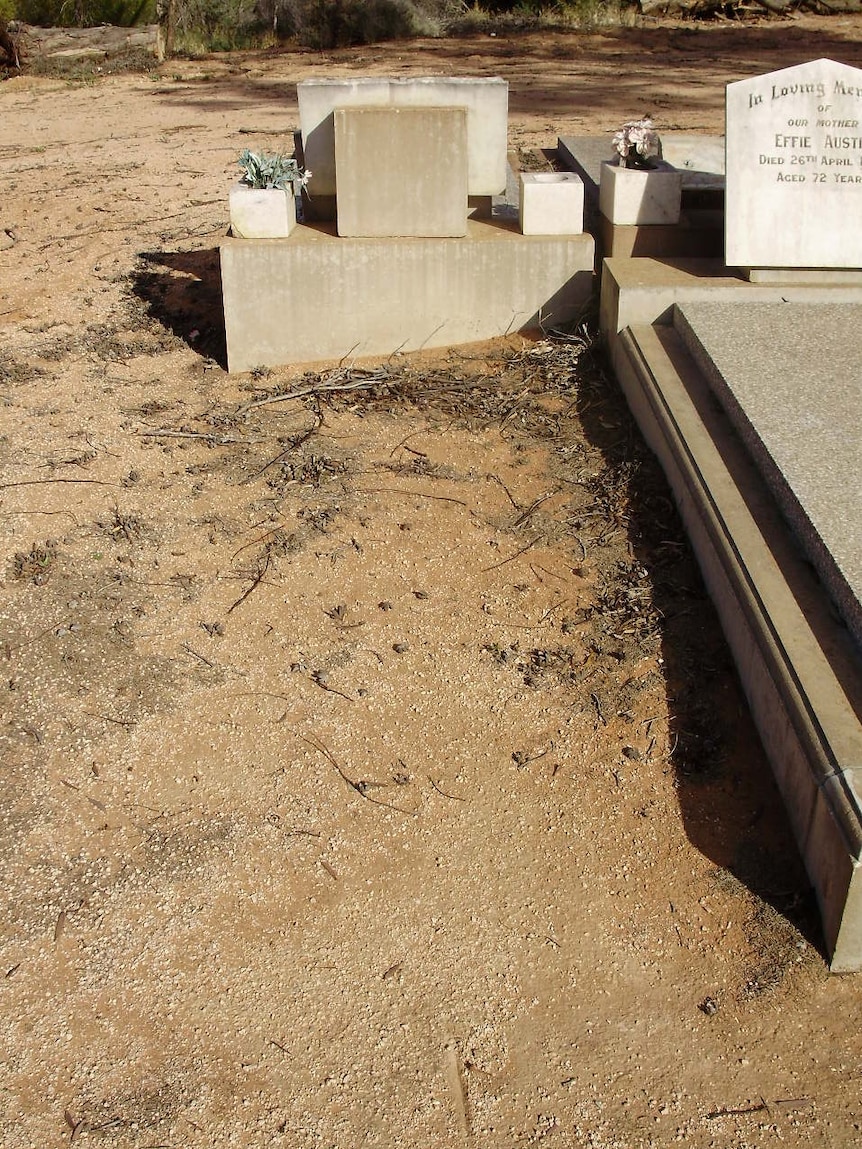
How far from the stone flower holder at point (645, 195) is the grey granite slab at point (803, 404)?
2.61 ft

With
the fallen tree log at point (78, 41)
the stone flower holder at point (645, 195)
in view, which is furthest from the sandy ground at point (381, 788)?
the fallen tree log at point (78, 41)

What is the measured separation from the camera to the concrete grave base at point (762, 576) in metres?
3.02

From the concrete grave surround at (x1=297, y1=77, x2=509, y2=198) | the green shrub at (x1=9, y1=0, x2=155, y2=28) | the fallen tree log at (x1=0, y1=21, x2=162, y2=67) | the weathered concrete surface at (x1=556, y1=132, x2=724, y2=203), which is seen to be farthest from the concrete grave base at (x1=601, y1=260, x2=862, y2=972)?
the green shrub at (x1=9, y1=0, x2=155, y2=28)

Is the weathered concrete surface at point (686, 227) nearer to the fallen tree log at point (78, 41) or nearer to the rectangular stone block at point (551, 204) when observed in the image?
the rectangular stone block at point (551, 204)

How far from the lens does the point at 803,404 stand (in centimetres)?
457

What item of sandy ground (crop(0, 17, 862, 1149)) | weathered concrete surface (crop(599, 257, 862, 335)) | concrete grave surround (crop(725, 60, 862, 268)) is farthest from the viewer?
weathered concrete surface (crop(599, 257, 862, 335))

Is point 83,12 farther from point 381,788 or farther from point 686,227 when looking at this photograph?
point 381,788

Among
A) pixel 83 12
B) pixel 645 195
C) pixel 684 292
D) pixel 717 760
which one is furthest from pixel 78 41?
pixel 717 760

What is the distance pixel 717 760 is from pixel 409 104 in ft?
13.4

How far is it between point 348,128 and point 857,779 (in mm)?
4369

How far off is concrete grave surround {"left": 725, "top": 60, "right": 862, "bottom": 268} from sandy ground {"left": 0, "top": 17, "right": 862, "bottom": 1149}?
3.23 ft

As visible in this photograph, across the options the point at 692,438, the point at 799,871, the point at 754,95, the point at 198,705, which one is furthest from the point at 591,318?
the point at 799,871

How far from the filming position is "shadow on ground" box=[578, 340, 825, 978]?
3148 millimetres

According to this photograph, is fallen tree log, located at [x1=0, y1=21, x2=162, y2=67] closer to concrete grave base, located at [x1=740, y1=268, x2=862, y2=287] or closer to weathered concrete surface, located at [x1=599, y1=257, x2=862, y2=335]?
weathered concrete surface, located at [x1=599, y1=257, x2=862, y2=335]
